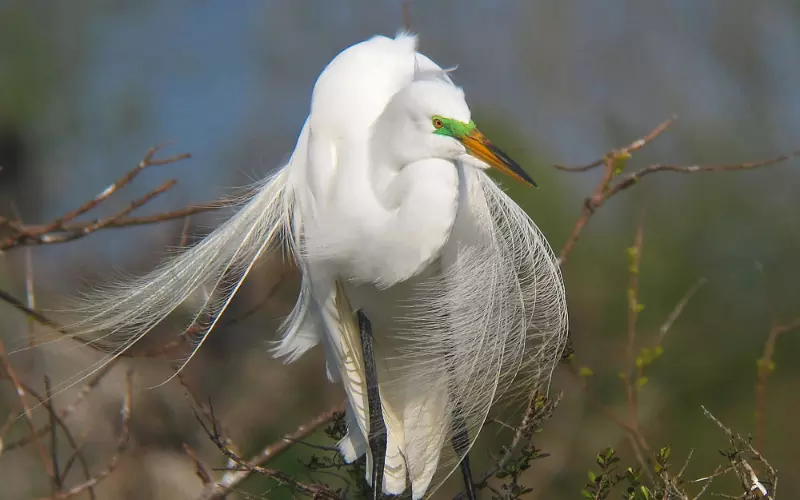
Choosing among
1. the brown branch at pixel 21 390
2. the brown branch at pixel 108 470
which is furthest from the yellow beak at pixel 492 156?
the brown branch at pixel 21 390

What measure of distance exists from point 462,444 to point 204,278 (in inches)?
32.5

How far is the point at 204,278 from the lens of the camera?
2301 mm

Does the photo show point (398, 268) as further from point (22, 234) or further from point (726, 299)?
point (726, 299)

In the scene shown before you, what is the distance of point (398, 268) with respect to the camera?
209 cm

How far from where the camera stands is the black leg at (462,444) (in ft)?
7.54

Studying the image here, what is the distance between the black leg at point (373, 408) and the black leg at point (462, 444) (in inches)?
7.7

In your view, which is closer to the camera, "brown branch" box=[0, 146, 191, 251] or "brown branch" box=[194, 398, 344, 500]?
"brown branch" box=[0, 146, 191, 251]

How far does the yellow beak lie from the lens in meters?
1.85

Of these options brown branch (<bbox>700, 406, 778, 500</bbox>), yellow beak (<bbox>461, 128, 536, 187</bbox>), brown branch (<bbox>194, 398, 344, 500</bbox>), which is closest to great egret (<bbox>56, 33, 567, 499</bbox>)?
yellow beak (<bbox>461, 128, 536, 187</bbox>)

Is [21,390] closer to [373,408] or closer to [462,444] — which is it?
[373,408]

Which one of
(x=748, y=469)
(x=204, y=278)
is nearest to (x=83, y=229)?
(x=204, y=278)

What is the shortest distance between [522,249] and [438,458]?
0.62 metres

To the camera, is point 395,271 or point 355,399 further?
point 355,399

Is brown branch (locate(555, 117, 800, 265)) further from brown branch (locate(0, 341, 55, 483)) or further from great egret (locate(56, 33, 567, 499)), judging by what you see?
brown branch (locate(0, 341, 55, 483))
